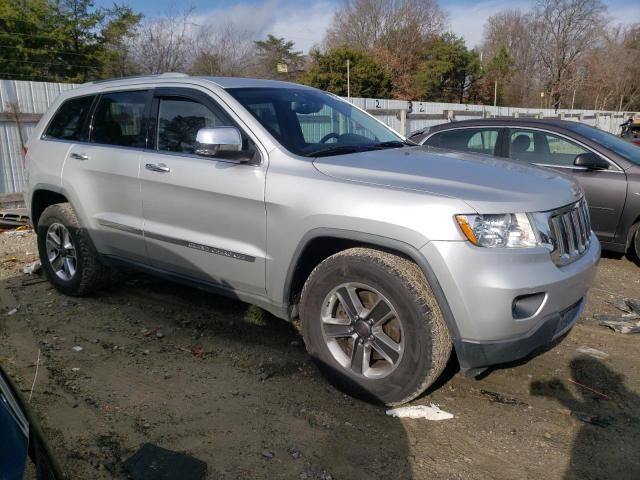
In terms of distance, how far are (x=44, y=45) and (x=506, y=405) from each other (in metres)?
27.7

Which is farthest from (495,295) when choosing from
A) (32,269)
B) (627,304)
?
(32,269)

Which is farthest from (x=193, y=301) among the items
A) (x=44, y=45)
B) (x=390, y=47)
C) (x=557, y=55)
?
(x=557, y=55)

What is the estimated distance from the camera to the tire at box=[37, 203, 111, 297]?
4652 millimetres

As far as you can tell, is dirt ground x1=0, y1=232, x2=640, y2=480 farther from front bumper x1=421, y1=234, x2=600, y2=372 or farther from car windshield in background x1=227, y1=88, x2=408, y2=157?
car windshield in background x1=227, y1=88, x2=408, y2=157

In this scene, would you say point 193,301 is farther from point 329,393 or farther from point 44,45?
point 44,45

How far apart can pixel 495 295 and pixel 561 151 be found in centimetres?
429

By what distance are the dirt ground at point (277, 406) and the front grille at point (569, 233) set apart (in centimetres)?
88

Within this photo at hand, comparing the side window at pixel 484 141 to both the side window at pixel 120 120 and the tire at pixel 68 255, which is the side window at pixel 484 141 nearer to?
the side window at pixel 120 120

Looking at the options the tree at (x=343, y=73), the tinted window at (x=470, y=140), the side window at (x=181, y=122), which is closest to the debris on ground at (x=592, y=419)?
the side window at (x=181, y=122)

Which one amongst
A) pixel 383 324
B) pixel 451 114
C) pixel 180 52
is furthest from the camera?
pixel 180 52

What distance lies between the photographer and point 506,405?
124 inches

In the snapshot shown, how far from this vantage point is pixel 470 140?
6.68m

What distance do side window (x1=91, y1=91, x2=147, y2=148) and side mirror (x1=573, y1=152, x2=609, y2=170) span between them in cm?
451

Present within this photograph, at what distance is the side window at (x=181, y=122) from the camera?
3.77 meters
